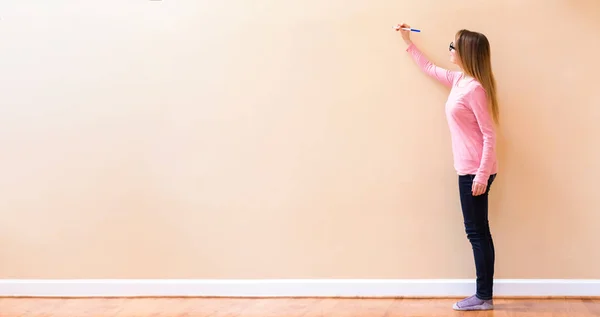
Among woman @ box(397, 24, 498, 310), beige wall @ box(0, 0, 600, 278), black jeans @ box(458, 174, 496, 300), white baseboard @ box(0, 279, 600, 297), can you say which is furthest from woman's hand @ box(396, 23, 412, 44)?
white baseboard @ box(0, 279, 600, 297)

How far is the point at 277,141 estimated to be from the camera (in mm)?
3293

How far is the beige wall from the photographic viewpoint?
122 inches

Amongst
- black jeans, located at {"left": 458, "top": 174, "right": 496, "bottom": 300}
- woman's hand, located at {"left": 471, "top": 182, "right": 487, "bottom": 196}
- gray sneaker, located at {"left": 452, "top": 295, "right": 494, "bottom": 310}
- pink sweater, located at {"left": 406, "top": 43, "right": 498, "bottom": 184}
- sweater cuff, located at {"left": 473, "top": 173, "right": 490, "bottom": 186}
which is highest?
pink sweater, located at {"left": 406, "top": 43, "right": 498, "bottom": 184}

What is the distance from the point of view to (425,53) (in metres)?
3.15

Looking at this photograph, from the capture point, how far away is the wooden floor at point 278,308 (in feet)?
9.75

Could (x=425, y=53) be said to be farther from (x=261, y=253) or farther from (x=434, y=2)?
(x=261, y=253)

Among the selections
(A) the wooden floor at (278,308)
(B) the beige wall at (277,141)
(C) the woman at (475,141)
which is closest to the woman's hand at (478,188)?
(C) the woman at (475,141)

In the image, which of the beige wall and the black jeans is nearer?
the black jeans

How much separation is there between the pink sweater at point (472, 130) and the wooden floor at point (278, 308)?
2.00ft

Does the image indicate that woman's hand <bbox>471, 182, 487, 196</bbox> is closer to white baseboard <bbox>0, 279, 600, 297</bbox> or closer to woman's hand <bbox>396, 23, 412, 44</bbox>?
white baseboard <bbox>0, 279, 600, 297</bbox>

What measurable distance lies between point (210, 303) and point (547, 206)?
163cm

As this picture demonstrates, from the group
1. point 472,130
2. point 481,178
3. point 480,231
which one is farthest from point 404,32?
point 480,231

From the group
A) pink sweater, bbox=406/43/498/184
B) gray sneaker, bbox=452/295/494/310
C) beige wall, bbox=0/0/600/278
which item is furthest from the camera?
beige wall, bbox=0/0/600/278

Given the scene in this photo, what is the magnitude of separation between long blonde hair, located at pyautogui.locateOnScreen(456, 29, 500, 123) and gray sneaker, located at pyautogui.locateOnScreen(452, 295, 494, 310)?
916 millimetres
